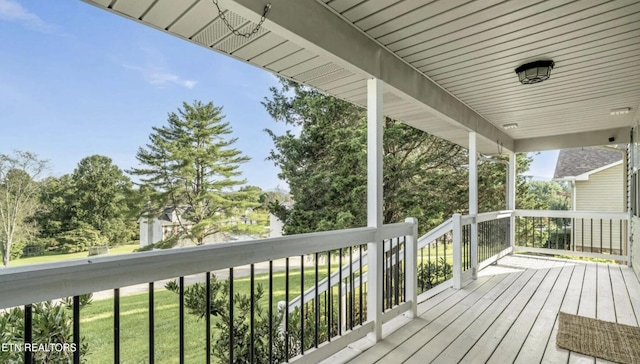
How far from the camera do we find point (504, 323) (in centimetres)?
285

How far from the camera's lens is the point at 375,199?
8.02 feet

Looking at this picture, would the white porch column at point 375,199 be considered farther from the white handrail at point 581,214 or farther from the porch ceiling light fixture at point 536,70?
the white handrail at point 581,214

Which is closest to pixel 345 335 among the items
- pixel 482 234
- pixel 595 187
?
pixel 482 234

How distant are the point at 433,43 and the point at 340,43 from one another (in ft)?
2.83

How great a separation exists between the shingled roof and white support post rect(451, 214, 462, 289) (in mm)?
8016

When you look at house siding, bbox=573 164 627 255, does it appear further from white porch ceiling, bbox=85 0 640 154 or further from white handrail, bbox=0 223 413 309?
white handrail, bbox=0 223 413 309

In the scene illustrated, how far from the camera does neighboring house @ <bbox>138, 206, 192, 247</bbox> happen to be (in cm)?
671

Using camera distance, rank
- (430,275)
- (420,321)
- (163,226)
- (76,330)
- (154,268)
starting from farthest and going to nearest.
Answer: (163,226) → (430,275) → (420,321) → (154,268) → (76,330)

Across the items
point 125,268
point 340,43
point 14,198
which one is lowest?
point 125,268

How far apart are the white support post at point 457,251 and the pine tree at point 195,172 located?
5712 millimetres

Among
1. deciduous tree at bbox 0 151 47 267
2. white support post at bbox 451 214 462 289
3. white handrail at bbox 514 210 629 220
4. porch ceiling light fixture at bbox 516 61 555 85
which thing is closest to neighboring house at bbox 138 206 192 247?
deciduous tree at bbox 0 151 47 267

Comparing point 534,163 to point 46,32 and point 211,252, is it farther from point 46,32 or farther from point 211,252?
point 46,32

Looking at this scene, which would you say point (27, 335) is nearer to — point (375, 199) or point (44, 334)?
point (44, 334)

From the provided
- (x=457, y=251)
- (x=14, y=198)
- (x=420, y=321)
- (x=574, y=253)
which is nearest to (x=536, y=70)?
(x=457, y=251)
